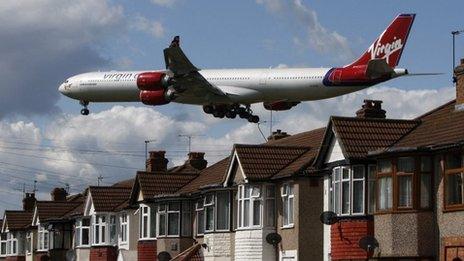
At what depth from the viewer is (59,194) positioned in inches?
3649

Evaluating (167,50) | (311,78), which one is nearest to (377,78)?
(311,78)

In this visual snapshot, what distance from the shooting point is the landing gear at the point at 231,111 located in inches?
2655

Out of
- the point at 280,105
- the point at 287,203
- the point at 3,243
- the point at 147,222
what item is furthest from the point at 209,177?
the point at 3,243

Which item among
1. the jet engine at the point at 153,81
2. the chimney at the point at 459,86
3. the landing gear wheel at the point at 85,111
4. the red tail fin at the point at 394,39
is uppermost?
the red tail fin at the point at 394,39

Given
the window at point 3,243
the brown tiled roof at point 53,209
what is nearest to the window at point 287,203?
the brown tiled roof at point 53,209

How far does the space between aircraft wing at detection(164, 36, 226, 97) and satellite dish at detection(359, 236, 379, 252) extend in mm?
29384

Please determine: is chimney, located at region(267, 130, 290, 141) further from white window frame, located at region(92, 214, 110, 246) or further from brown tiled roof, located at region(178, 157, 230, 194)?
white window frame, located at region(92, 214, 110, 246)

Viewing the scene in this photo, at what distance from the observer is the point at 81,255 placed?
2766 inches

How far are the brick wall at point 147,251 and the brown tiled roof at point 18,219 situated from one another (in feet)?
91.8

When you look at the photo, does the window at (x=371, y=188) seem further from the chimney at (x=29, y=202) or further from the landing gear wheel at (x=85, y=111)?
the chimney at (x=29, y=202)

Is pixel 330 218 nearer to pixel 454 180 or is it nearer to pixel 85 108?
pixel 454 180

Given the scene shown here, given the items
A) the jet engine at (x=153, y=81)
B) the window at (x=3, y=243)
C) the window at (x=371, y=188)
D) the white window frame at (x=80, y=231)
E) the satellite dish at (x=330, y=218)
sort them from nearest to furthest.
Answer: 1. the window at (x=371, y=188)
2. the satellite dish at (x=330, y=218)
3. the jet engine at (x=153, y=81)
4. the white window frame at (x=80, y=231)
5. the window at (x=3, y=243)

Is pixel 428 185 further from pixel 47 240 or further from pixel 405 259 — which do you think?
pixel 47 240

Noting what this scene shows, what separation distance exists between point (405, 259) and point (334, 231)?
4023mm
